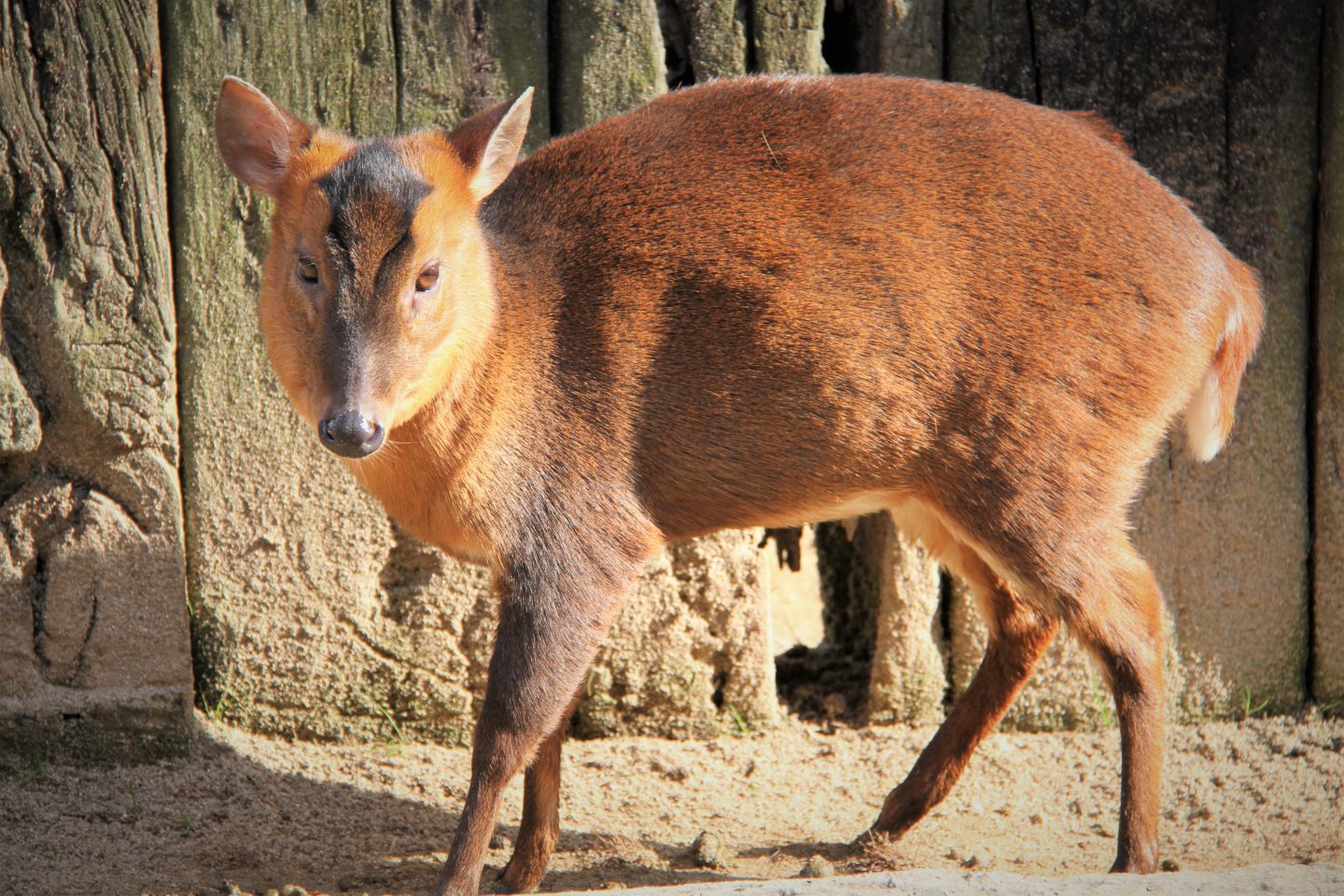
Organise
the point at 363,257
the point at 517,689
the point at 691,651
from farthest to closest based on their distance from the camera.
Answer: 1. the point at 691,651
2. the point at 517,689
3. the point at 363,257

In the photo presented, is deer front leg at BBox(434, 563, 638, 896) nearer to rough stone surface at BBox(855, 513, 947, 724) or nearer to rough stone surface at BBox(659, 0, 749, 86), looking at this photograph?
rough stone surface at BBox(855, 513, 947, 724)

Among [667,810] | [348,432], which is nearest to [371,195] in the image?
[348,432]

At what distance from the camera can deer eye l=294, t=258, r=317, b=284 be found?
342 cm

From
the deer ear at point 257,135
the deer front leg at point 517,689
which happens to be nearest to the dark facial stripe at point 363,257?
the deer ear at point 257,135

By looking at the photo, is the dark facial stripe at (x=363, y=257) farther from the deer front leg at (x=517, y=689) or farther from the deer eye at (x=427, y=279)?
the deer front leg at (x=517, y=689)

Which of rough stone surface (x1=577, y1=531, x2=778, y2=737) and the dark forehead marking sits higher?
the dark forehead marking

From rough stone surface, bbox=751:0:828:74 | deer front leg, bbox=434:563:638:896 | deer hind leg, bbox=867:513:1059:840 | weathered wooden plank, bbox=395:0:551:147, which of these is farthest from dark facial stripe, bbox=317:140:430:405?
deer hind leg, bbox=867:513:1059:840

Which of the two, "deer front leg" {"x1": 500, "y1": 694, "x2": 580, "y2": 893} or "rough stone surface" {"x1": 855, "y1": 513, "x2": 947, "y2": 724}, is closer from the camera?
"deer front leg" {"x1": 500, "y1": 694, "x2": 580, "y2": 893}

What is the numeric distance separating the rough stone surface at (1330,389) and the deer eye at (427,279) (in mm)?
2758

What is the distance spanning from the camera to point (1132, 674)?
384 centimetres

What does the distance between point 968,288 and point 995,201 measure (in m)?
0.24

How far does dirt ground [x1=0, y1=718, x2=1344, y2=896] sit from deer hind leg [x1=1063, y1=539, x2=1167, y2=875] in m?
0.32

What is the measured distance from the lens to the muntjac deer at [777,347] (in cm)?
363

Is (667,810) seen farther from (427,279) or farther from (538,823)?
(427,279)
